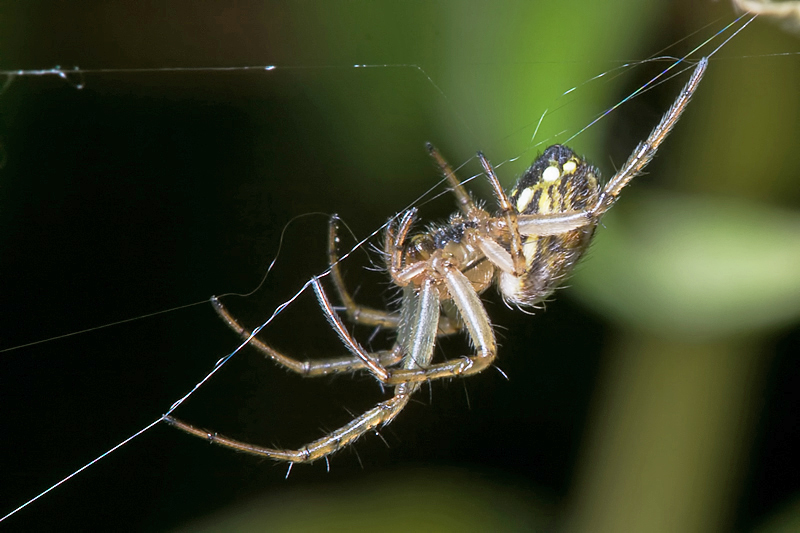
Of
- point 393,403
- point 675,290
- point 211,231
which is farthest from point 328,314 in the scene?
point 675,290

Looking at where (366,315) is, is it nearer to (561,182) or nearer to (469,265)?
(469,265)

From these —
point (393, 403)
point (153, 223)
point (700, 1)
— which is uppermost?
point (700, 1)

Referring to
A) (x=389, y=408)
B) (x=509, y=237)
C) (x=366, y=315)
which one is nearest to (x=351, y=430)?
(x=389, y=408)

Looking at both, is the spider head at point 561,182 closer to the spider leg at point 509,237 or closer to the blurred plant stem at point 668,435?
the spider leg at point 509,237

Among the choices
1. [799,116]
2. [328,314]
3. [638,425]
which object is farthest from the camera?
[638,425]

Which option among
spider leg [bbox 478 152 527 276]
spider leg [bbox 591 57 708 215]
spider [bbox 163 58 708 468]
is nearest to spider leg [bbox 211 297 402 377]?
spider [bbox 163 58 708 468]

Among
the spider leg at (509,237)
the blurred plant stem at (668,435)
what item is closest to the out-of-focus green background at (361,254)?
the blurred plant stem at (668,435)

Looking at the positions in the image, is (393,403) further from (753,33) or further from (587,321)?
(753,33)
